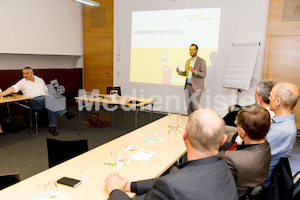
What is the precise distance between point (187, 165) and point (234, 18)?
18.5 feet

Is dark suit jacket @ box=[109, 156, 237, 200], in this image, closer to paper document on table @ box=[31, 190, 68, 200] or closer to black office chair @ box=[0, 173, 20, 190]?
paper document on table @ box=[31, 190, 68, 200]

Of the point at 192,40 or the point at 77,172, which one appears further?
the point at 192,40

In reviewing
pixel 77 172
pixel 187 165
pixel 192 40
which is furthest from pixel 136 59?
pixel 187 165

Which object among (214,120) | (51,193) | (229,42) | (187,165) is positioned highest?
(229,42)

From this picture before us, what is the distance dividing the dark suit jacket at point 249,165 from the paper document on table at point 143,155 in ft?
2.13

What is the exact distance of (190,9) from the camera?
6555 millimetres

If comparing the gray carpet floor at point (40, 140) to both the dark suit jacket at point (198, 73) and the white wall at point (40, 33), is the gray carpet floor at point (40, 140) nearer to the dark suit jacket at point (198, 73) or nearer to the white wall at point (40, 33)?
the dark suit jacket at point (198, 73)

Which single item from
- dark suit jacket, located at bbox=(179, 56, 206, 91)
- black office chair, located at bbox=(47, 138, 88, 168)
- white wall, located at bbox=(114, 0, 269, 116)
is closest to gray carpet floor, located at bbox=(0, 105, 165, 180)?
white wall, located at bbox=(114, 0, 269, 116)

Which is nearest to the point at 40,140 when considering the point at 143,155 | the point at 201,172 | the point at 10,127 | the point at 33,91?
the point at 10,127

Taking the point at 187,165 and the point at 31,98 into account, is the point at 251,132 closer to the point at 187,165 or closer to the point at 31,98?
the point at 187,165

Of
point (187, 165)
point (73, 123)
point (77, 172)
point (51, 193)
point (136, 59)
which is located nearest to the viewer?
point (187, 165)

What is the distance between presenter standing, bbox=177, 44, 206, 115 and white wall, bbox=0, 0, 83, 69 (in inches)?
149

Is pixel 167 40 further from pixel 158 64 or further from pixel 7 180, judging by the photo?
pixel 7 180

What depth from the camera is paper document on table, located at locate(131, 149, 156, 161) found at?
80.8 inches
